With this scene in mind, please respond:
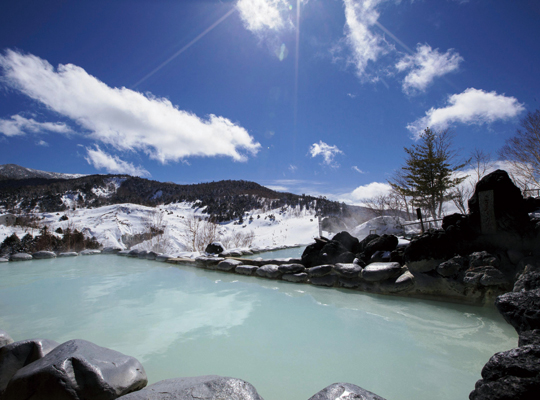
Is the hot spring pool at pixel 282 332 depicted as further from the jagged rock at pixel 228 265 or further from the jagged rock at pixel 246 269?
the jagged rock at pixel 228 265

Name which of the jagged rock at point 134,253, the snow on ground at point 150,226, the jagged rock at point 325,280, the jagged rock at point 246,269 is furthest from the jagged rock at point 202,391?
the jagged rock at point 134,253

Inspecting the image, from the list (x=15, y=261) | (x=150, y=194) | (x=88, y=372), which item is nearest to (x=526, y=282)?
(x=88, y=372)

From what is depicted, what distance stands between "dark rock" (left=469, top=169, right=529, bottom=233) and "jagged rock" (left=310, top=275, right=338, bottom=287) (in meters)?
2.12

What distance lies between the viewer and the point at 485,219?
3.15 metres

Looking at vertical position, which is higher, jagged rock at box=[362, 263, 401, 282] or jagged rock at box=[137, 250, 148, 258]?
jagged rock at box=[362, 263, 401, 282]

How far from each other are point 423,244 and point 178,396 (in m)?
3.33

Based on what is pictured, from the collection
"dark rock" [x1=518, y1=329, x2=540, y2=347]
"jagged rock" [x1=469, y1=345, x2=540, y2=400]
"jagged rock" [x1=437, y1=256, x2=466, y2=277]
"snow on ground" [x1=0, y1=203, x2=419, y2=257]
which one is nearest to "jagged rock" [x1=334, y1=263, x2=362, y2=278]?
"jagged rock" [x1=437, y1=256, x2=466, y2=277]

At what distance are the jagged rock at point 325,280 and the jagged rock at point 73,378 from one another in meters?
3.17

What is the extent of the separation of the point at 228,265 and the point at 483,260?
4643 millimetres

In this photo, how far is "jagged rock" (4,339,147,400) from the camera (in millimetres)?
1340

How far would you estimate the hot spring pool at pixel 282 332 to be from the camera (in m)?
1.75

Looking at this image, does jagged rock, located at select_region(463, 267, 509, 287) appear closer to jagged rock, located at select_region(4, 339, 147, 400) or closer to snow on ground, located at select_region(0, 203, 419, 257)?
jagged rock, located at select_region(4, 339, 147, 400)

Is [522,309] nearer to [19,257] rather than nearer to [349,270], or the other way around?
[349,270]

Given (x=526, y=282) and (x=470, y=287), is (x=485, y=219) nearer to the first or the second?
(x=470, y=287)
